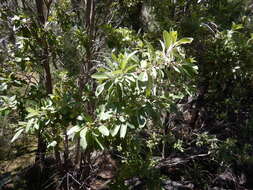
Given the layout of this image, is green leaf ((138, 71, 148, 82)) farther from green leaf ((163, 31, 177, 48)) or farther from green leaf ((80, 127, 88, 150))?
green leaf ((80, 127, 88, 150))

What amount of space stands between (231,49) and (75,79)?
173 centimetres

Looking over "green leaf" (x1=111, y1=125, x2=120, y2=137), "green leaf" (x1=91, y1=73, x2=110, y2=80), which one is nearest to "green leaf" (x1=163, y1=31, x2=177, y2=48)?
"green leaf" (x1=91, y1=73, x2=110, y2=80)

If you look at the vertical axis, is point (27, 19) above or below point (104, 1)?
below

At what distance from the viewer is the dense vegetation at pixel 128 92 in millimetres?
1569

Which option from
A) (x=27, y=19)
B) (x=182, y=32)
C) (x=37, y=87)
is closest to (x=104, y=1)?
(x=182, y=32)

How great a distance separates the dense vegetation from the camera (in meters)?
1.57

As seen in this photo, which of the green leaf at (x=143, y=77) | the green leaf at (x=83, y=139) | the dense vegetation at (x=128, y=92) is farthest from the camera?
the dense vegetation at (x=128, y=92)

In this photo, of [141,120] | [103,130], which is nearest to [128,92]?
[141,120]

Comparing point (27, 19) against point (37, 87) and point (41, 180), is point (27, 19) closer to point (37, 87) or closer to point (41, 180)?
point (37, 87)

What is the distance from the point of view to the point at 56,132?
217cm

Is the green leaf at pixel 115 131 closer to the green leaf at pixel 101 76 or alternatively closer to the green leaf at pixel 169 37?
the green leaf at pixel 101 76

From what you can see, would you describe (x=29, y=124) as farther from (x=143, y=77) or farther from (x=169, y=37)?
(x=169, y=37)

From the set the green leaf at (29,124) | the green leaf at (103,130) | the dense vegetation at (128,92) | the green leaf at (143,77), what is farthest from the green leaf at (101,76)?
the green leaf at (29,124)

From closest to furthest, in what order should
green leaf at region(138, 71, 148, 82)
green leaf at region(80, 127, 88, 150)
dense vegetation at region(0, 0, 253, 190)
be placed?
green leaf at region(138, 71, 148, 82) → green leaf at region(80, 127, 88, 150) → dense vegetation at region(0, 0, 253, 190)
